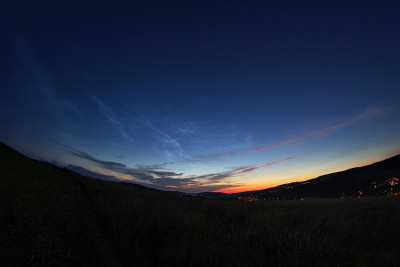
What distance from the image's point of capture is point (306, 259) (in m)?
4.16

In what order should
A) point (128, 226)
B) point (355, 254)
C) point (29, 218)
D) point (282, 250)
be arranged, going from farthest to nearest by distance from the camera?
point (29, 218)
point (128, 226)
point (282, 250)
point (355, 254)

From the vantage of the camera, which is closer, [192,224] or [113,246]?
[113,246]

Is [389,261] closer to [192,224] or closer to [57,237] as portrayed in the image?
[192,224]

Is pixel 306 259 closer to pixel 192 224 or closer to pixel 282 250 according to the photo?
pixel 282 250

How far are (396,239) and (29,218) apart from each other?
40.7 feet

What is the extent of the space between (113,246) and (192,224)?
108 inches

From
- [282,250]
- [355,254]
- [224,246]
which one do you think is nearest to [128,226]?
[224,246]

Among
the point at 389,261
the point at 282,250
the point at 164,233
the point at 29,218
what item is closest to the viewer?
the point at 389,261

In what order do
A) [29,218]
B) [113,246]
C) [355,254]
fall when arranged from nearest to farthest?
[355,254], [113,246], [29,218]

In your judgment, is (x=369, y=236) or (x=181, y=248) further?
(x=369, y=236)

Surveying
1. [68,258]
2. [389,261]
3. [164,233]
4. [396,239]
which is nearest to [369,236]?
[396,239]

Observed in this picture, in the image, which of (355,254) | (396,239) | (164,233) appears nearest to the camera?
(355,254)

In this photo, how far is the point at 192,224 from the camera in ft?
22.2

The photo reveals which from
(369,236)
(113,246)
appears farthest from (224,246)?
(369,236)
